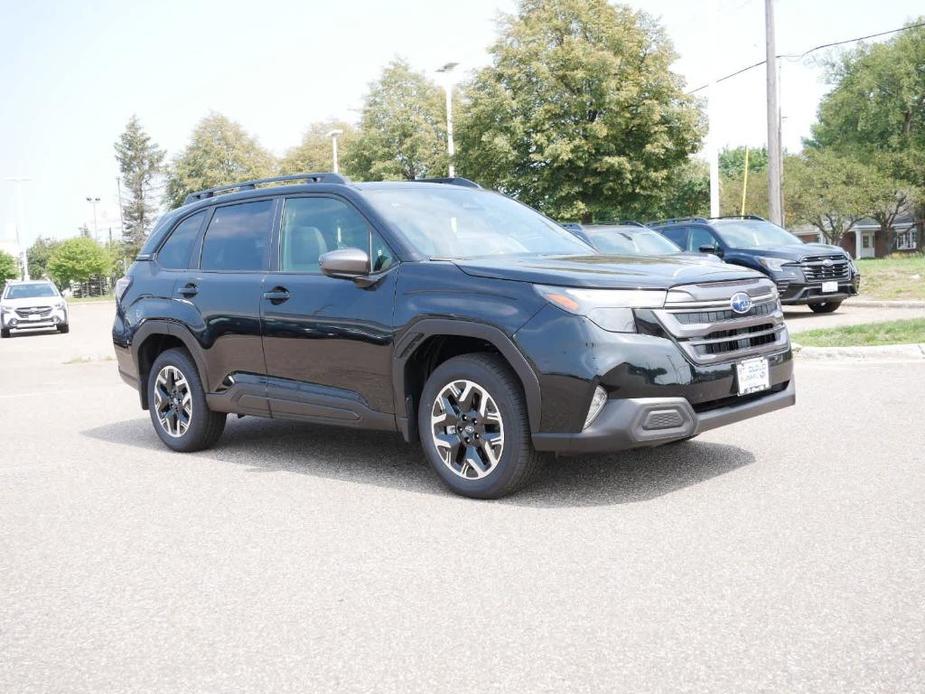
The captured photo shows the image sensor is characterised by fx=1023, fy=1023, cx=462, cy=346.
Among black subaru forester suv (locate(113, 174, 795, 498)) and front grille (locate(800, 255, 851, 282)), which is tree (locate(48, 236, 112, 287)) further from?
black subaru forester suv (locate(113, 174, 795, 498))

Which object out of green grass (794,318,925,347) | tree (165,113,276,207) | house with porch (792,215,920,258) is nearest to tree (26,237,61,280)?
tree (165,113,276,207)

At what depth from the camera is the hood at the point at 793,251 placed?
17.3m

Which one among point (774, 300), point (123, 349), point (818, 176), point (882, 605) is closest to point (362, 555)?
point (882, 605)

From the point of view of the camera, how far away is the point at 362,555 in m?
4.64

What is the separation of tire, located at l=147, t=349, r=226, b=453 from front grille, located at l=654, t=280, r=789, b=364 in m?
3.61

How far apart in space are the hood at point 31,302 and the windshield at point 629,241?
58.7ft

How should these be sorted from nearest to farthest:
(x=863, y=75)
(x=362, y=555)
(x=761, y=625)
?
(x=761, y=625), (x=362, y=555), (x=863, y=75)

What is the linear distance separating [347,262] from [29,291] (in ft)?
86.3

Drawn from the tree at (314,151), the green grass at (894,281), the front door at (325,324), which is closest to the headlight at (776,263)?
the green grass at (894,281)

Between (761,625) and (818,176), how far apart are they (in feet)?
207

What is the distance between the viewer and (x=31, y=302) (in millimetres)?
28500

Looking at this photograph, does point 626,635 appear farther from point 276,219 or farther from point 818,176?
point 818,176

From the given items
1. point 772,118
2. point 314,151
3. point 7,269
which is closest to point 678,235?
point 772,118

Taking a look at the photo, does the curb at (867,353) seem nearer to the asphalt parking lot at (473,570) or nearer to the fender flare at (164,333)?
the asphalt parking lot at (473,570)
